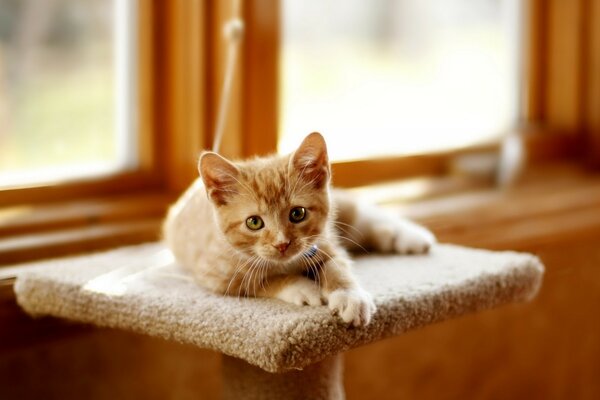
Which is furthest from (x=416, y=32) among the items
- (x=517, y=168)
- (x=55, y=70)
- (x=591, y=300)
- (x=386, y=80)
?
(x=55, y=70)

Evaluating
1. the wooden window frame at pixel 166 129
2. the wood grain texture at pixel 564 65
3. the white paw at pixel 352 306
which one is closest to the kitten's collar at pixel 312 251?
the white paw at pixel 352 306

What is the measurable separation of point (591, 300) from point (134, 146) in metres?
1.38

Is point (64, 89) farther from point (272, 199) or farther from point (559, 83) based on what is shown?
point (559, 83)

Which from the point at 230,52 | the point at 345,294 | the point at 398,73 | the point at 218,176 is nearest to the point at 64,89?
the point at 230,52

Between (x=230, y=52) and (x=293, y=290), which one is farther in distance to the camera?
(x=230, y=52)

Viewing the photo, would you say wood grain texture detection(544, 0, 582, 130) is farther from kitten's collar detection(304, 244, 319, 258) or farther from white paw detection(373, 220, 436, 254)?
kitten's collar detection(304, 244, 319, 258)

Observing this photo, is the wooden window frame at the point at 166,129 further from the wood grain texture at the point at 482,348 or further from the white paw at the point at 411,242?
the white paw at the point at 411,242

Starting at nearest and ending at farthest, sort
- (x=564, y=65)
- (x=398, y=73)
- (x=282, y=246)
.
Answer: (x=282, y=246) < (x=398, y=73) < (x=564, y=65)

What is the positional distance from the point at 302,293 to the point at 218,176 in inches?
9.1

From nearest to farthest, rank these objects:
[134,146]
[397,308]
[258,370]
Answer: [397,308], [258,370], [134,146]

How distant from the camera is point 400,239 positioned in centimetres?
165

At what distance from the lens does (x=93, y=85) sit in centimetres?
191

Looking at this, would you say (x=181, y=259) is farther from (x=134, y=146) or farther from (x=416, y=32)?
(x=416, y=32)

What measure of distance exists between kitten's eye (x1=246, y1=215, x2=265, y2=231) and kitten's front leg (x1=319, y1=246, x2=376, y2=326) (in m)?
0.12
